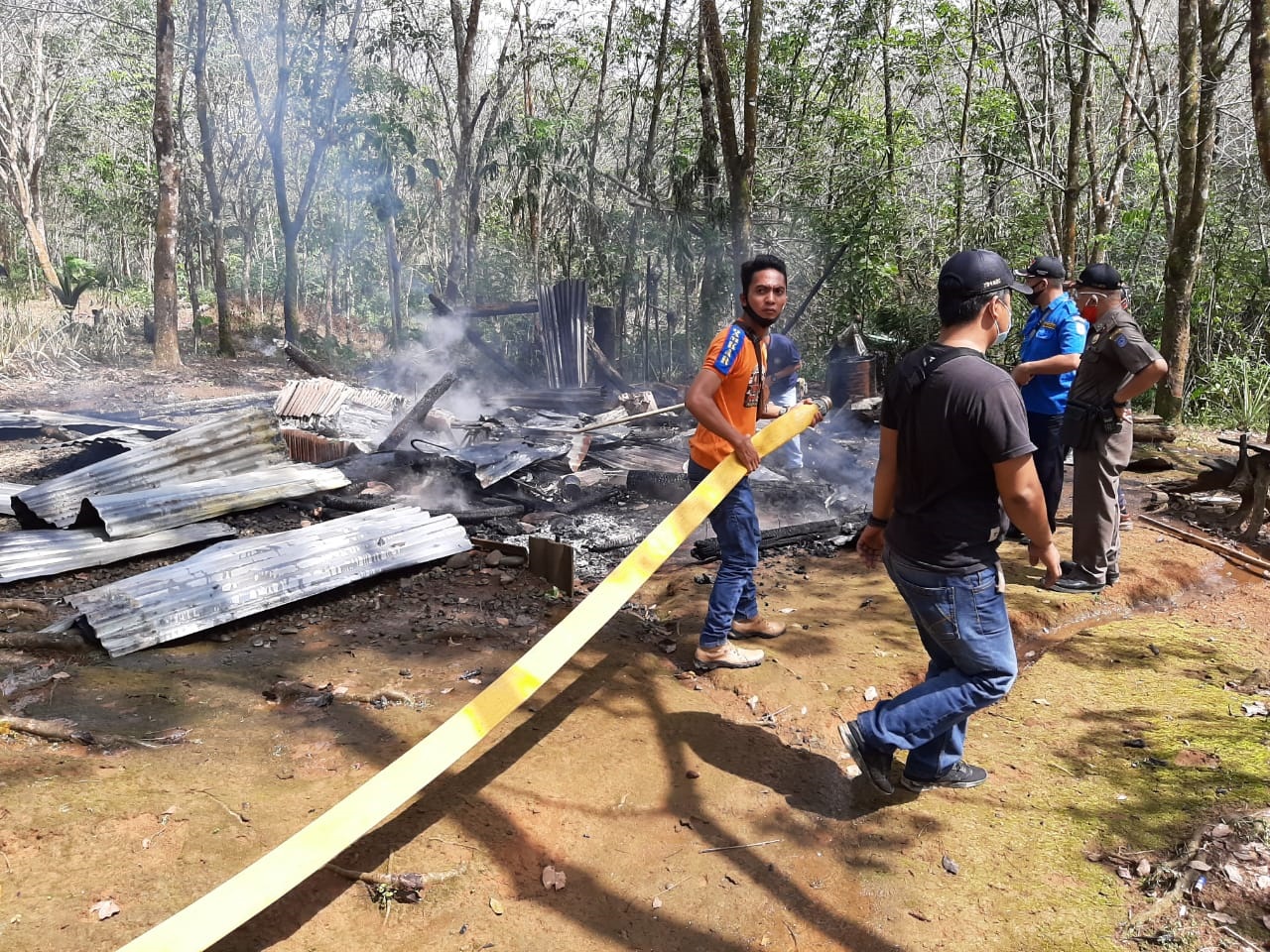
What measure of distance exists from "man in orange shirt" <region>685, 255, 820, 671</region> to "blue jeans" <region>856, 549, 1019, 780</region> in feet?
2.87

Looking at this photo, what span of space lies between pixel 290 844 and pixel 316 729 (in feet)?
3.94

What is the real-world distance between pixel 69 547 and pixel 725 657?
A: 14.9ft

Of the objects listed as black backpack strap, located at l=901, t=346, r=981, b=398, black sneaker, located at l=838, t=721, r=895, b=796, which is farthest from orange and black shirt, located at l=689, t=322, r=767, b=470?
black sneaker, located at l=838, t=721, r=895, b=796

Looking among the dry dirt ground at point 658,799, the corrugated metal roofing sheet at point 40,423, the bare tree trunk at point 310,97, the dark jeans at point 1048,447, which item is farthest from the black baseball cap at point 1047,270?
the bare tree trunk at point 310,97

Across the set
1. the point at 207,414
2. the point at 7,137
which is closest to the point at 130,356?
the point at 207,414

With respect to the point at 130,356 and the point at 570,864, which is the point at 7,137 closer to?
the point at 130,356

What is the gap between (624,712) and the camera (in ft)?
11.3

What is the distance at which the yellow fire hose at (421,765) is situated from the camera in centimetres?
186

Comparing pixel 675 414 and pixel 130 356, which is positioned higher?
pixel 130 356

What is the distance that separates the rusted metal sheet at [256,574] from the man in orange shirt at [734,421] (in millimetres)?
2490

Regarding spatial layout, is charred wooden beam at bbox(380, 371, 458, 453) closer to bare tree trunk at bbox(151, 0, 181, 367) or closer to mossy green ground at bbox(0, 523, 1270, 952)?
mossy green ground at bbox(0, 523, 1270, 952)

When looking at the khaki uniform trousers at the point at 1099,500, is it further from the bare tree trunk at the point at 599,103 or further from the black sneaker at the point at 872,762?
the bare tree trunk at the point at 599,103

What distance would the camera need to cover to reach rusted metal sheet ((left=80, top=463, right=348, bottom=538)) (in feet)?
18.6

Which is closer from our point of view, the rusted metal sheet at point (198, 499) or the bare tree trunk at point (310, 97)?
the rusted metal sheet at point (198, 499)
